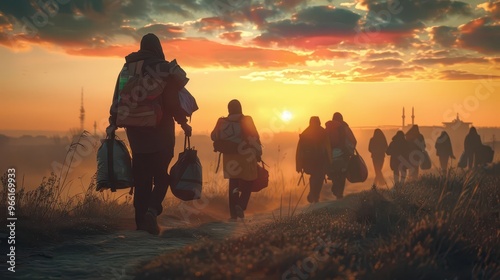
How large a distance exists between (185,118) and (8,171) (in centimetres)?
237

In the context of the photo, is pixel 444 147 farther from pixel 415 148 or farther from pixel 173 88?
pixel 173 88

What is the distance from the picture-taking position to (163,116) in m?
6.90

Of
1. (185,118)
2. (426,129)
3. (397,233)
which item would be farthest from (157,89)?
(426,129)

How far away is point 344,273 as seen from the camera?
405 centimetres

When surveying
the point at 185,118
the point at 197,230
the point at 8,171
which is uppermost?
the point at 185,118

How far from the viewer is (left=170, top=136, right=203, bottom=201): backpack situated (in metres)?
7.17

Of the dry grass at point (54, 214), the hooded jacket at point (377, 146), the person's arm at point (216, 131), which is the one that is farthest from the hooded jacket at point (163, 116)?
the hooded jacket at point (377, 146)

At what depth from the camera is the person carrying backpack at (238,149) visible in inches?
410

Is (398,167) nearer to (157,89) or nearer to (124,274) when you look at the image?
(157,89)

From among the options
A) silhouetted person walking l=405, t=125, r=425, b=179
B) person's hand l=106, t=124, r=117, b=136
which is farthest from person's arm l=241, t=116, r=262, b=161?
silhouetted person walking l=405, t=125, r=425, b=179

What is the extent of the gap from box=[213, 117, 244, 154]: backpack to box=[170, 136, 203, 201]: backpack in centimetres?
308

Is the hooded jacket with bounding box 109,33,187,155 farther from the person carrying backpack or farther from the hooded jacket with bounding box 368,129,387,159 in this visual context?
the hooded jacket with bounding box 368,129,387,159

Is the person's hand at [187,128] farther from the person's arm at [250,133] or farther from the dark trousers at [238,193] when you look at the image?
the dark trousers at [238,193]

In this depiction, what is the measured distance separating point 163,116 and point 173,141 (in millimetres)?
344
